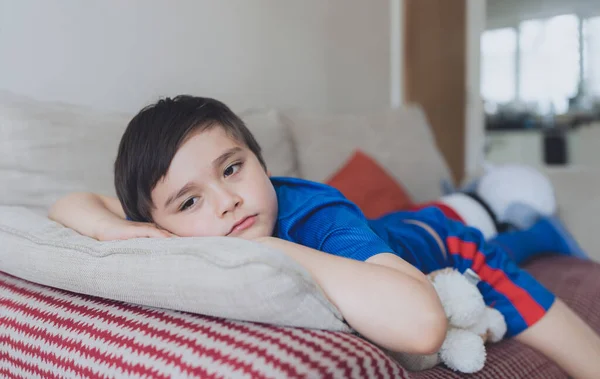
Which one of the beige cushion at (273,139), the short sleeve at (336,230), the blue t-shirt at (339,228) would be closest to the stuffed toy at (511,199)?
the beige cushion at (273,139)

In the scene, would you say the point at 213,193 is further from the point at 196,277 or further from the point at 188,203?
the point at 196,277

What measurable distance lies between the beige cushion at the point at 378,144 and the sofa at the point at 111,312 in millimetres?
143

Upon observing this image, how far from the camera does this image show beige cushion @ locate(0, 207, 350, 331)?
56cm

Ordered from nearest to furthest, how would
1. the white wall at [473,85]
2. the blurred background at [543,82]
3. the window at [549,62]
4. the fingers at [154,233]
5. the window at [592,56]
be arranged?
1. the fingers at [154,233]
2. the white wall at [473,85]
3. the blurred background at [543,82]
4. the window at [592,56]
5. the window at [549,62]

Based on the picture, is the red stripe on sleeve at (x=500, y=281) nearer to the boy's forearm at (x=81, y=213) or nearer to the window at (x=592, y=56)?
the boy's forearm at (x=81, y=213)

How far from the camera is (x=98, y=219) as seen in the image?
931 millimetres

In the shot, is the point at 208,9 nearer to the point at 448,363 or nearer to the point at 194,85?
the point at 194,85

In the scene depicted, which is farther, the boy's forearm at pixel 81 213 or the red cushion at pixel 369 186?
the red cushion at pixel 369 186

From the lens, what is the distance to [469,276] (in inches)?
39.3

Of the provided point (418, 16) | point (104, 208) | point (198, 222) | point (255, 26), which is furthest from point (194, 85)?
point (418, 16)

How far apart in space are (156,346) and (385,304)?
26 centimetres

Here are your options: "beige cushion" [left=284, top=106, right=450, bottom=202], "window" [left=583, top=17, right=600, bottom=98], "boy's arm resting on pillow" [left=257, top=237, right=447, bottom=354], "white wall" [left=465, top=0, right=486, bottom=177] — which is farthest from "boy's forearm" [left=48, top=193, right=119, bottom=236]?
"window" [left=583, top=17, right=600, bottom=98]

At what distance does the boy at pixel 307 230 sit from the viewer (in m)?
0.62

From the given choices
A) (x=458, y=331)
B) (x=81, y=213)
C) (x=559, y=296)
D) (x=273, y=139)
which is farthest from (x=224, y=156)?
(x=559, y=296)
